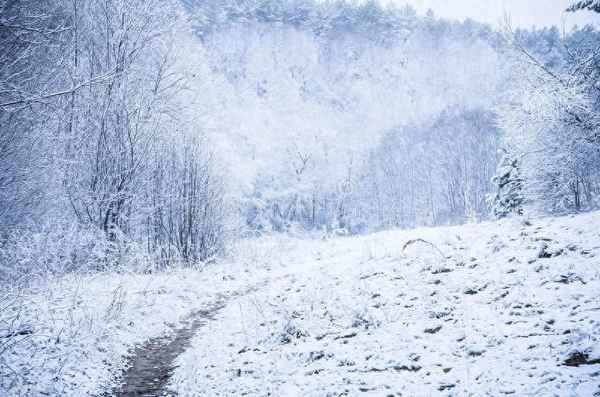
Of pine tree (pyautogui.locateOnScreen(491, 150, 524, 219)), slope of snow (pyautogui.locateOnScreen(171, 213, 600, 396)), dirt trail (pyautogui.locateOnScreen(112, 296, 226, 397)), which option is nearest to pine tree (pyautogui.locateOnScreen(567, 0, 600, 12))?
pine tree (pyautogui.locateOnScreen(491, 150, 524, 219))

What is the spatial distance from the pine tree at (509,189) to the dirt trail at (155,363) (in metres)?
18.1

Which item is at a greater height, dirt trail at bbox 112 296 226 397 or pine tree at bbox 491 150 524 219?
pine tree at bbox 491 150 524 219

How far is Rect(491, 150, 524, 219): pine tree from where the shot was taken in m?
20.8

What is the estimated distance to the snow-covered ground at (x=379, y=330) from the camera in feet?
15.1

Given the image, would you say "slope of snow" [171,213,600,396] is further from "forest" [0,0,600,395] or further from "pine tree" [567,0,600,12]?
"pine tree" [567,0,600,12]

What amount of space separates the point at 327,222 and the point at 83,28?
4393 centimetres

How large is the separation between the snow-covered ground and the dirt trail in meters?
0.19

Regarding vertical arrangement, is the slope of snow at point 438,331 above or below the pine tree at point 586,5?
below

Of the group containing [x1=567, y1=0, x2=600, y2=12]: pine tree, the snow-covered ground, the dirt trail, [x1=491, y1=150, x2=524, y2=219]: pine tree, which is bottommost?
the dirt trail

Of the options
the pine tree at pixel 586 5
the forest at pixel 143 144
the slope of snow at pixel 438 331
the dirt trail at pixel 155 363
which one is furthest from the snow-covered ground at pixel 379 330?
the pine tree at pixel 586 5

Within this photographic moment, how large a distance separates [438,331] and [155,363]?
17.2 ft

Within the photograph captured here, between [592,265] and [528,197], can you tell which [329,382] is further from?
[528,197]

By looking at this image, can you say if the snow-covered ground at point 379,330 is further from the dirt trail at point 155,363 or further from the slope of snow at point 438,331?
the dirt trail at point 155,363

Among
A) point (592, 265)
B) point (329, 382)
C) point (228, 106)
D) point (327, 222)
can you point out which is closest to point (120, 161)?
point (329, 382)
